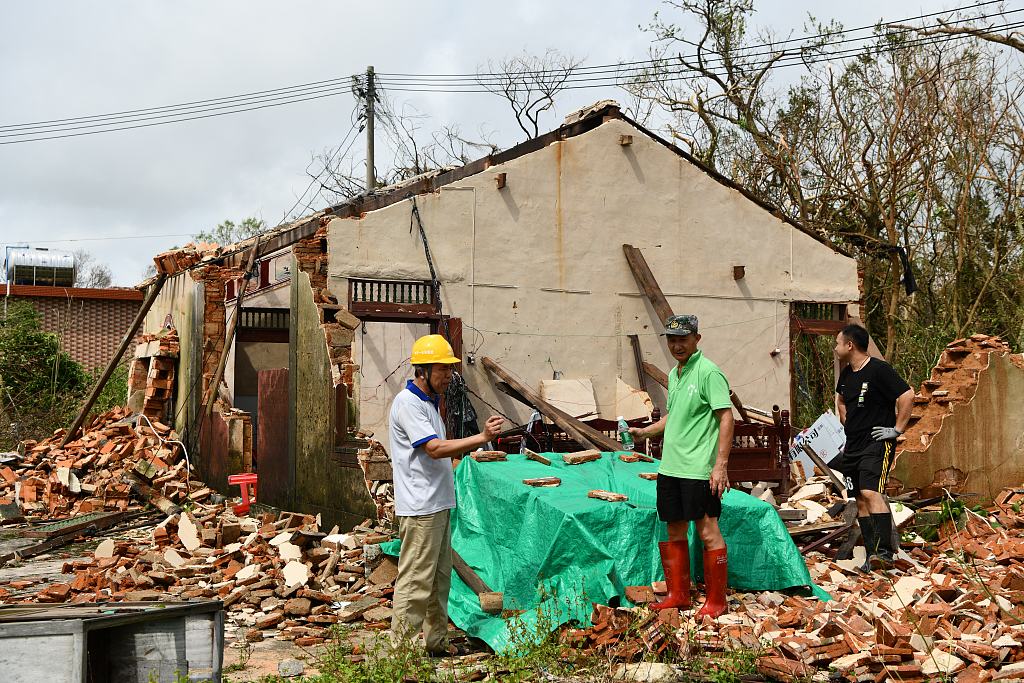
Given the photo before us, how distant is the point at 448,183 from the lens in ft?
46.5

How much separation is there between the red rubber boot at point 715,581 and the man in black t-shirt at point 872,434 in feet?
6.11

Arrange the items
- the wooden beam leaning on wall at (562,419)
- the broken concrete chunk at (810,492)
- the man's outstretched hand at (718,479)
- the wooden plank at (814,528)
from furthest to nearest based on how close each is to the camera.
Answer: the wooden beam leaning on wall at (562,419), the broken concrete chunk at (810,492), the wooden plank at (814,528), the man's outstretched hand at (718,479)

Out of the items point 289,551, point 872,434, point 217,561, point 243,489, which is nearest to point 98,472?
point 243,489

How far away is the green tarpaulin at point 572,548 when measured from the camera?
5949mm

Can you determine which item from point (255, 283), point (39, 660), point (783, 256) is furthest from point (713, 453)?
point (255, 283)

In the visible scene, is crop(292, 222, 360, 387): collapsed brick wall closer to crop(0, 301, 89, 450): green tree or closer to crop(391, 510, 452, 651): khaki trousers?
crop(391, 510, 452, 651): khaki trousers

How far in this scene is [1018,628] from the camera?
5406 millimetres

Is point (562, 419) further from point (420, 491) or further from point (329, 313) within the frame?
point (420, 491)

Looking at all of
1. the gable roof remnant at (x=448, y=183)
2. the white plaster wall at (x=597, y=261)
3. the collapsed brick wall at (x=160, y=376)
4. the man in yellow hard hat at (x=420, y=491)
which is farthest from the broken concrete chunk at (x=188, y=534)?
the collapsed brick wall at (x=160, y=376)

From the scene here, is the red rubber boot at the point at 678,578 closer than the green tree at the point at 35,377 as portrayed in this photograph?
Yes

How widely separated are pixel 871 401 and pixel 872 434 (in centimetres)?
25

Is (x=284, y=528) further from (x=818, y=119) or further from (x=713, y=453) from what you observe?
(x=818, y=119)

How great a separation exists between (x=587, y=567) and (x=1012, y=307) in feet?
58.2

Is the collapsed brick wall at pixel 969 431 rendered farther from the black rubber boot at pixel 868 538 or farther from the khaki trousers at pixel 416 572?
the khaki trousers at pixel 416 572
